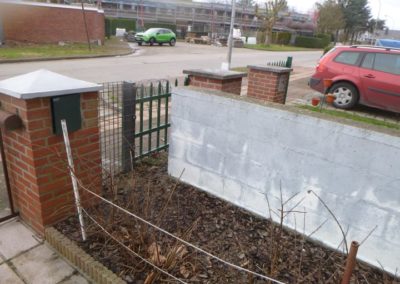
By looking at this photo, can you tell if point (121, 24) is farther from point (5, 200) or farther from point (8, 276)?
point (8, 276)

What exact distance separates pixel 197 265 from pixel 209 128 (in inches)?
51.7

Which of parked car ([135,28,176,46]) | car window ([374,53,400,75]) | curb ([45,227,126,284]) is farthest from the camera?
parked car ([135,28,176,46])

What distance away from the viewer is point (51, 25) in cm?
2100

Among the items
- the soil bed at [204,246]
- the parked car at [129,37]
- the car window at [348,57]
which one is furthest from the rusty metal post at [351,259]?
the parked car at [129,37]

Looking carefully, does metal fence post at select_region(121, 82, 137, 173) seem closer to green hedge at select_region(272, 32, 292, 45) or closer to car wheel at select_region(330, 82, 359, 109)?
car wheel at select_region(330, 82, 359, 109)

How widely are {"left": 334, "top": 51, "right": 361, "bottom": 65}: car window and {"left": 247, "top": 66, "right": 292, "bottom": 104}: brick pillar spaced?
2.94 m

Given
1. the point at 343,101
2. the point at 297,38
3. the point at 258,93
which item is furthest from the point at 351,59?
the point at 297,38

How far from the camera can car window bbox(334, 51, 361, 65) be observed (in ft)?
24.9

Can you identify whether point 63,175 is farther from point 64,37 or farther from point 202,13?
point 202,13

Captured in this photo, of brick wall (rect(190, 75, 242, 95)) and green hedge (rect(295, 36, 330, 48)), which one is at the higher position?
green hedge (rect(295, 36, 330, 48))

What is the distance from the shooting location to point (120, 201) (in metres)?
3.02

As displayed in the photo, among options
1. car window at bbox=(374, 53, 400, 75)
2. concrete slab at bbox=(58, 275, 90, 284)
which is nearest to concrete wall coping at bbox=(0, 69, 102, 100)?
concrete slab at bbox=(58, 275, 90, 284)

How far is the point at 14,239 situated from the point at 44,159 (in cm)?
72

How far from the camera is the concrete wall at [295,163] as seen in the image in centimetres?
228
